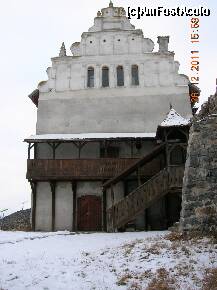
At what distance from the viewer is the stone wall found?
442 inches

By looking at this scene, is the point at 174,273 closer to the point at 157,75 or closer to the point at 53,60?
the point at 157,75

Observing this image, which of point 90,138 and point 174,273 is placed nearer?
point 174,273

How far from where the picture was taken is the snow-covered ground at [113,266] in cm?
817

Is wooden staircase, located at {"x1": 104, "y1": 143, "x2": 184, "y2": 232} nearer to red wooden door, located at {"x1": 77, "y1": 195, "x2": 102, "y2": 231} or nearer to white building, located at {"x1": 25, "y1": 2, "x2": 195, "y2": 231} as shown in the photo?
white building, located at {"x1": 25, "y1": 2, "x2": 195, "y2": 231}

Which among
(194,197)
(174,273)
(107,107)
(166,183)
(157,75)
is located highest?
(157,75)

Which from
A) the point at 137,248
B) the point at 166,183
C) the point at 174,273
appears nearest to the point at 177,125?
the point at 166,183

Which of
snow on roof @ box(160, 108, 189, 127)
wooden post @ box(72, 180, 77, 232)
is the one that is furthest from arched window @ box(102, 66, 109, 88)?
wooden post @ box(72, 180, 77, 232)

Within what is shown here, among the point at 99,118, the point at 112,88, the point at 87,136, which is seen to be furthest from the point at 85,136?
the point at 112,88

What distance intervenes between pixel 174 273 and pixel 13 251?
201 inches

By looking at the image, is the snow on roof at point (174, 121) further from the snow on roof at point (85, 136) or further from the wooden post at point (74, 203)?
the wooden post at point (74, 203)

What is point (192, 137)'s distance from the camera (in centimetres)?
1248

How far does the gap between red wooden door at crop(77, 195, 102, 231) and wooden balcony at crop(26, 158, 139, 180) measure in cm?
173

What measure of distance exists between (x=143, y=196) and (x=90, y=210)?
17.9ft

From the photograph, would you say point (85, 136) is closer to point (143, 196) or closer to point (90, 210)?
point (90, 210)
